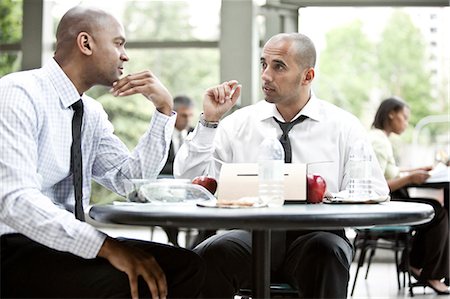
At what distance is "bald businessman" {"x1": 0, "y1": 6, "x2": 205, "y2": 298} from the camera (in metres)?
1.77

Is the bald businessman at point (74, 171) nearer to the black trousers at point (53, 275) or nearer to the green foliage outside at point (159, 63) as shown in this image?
the black trousers at point (53, 275)

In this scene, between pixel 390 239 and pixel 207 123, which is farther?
pixel 390 239

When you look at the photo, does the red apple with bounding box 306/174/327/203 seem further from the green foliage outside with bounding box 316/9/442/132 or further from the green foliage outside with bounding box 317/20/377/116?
the green foliage outside with bounding box 316/9/442/132

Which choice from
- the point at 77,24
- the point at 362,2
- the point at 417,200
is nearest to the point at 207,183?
the point at 77,24

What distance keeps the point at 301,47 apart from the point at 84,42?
3.13ft

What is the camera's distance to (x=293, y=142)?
8.54 feet

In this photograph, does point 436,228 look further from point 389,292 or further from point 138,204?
point 138,204

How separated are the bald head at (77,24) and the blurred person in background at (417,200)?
2604 mm

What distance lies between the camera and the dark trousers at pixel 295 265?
83.5 inches

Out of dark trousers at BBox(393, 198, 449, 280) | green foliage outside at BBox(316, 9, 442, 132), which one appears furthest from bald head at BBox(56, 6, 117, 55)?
green foliage outside at BBox(316, 9, 442, 132)

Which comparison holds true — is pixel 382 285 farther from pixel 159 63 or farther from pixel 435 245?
pixel 159 63

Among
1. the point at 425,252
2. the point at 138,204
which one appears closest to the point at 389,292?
the point at 425,252

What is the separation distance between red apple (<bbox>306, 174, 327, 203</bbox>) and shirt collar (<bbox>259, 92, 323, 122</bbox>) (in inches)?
26.0

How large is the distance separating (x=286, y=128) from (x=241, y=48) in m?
3.78
